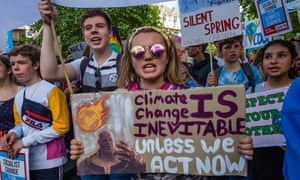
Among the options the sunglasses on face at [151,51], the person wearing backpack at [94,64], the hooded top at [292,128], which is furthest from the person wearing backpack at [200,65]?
the hooded top at [292,128]

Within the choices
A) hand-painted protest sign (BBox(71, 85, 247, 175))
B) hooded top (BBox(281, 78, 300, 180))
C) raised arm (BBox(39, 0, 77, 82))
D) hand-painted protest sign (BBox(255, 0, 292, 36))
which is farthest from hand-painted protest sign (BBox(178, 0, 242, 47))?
hooded top (BBox(281, 78, 300, 180))

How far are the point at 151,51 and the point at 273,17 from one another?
11.2 ft

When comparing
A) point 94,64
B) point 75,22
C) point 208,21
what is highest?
point 75,22

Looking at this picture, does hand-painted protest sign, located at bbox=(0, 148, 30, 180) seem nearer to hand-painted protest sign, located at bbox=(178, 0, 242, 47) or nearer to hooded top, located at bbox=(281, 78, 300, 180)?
hooded top, located at bbox=(281, 78, 300, 180)

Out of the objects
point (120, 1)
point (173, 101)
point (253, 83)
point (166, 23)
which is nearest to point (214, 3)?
point (253, 83)

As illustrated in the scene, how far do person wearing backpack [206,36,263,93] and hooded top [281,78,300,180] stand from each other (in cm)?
165

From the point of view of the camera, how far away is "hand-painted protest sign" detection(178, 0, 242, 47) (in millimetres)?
3873

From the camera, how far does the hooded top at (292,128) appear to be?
4.93ft

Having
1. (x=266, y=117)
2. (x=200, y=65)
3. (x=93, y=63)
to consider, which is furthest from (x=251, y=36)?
(x=93, y=63)

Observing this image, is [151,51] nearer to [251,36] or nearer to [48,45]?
[48,45]

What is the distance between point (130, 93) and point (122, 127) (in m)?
0.18

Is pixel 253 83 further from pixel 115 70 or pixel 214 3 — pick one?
pixel 115 70

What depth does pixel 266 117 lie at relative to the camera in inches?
110

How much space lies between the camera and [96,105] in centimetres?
199
